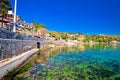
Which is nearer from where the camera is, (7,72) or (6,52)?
(7,72)

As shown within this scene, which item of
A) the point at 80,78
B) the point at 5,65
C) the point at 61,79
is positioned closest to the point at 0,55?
the point at 5,65

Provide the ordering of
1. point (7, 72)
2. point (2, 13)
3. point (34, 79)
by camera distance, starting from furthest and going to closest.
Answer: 1. point (2, 13)
2. point (34, 79)
3. point (7, 72)

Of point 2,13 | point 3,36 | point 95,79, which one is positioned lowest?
point 95,79

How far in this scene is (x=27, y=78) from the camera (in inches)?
705

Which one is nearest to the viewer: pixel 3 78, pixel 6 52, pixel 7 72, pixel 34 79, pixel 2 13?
pixel 3 78

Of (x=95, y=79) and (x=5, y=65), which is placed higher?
(x=5, y=65)

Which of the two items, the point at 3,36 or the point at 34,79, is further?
the point at 3,36

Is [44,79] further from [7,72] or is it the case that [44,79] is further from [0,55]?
[0,55]

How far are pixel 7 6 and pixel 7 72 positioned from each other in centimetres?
3431

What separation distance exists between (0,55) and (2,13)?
32233 millimetres

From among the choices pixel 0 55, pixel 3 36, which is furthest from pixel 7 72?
pixel 3 36

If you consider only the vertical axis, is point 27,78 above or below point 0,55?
below

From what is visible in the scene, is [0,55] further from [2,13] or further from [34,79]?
[2,13]

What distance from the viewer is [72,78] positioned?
1839 centimetres
